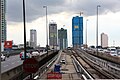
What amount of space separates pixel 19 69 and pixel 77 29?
125 m

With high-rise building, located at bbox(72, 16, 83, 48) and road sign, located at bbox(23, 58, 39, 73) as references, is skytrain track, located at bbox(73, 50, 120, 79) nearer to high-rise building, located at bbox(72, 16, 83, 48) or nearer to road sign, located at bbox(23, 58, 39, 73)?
road sign, located at bbox(23, 58, 39, 73)

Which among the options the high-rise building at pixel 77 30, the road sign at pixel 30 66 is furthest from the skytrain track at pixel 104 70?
the high-rise building at pixel 77 30

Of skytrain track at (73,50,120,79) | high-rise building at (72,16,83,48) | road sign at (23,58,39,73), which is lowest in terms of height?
skytrain track at (73,50,120,79)

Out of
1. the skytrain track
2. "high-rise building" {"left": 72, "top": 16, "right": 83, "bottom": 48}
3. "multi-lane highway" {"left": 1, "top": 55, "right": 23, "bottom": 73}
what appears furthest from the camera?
"high-rise building" {"left": 72, "top": 16, "right": 83, "bottom": 48}

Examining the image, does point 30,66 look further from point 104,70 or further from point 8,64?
point 8,64

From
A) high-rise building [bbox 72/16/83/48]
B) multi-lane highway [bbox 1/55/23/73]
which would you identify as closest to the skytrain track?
multi-lane highway [bbox 1/55/23/73]

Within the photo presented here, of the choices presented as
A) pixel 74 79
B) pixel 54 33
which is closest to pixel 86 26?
pixel 54 33

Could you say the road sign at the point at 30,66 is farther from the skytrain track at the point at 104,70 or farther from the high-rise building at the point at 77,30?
the high-rise building at the point at 77,30

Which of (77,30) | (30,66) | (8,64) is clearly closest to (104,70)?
(8,64)

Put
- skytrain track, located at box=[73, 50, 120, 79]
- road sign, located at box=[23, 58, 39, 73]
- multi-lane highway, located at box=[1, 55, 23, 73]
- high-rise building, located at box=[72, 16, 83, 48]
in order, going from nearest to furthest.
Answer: road sign, located at box=[23, 58, 39, 73]
skytrain track, located at box=[73, 50, 120, 79]
multi-lane highway, located at box=[1, 55, 23, 73]
high-rise building, located at box=[72, 16, 83, 48]

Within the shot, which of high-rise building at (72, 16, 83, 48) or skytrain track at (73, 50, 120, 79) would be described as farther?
high-rise building at (72, 16, 83, 48)

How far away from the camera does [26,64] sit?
1823 cm

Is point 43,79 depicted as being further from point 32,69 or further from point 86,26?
point 86,26

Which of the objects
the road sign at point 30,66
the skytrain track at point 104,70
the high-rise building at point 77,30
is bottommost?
the skytrain track at point 104,70
